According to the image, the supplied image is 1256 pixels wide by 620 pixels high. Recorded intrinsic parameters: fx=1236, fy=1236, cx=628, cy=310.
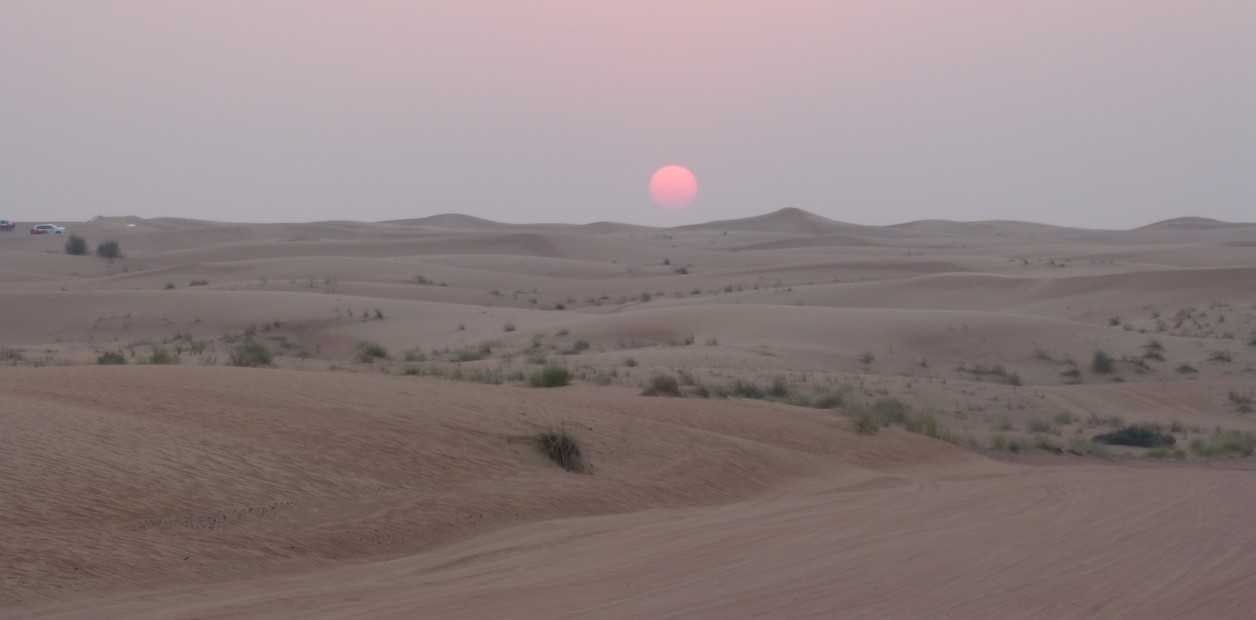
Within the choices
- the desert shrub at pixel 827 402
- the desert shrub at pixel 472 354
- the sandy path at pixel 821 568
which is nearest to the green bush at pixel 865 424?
the desert shrub at pixel 827 402

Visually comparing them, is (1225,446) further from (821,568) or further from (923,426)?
(821,568)

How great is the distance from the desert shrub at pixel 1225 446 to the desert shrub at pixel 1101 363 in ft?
34.1

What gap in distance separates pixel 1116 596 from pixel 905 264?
61361 millimetres

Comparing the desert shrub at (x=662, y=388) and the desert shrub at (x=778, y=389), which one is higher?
the desert shrub at (x=662, y=388)

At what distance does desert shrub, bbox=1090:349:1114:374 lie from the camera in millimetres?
32000

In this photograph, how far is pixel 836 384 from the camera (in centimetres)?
2561

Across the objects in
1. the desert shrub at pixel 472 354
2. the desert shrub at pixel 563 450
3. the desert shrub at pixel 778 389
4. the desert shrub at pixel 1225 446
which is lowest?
the desert shrub at pixel 1225 446

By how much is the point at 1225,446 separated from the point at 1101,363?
12034 millimetres

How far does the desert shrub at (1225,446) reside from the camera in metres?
20.1

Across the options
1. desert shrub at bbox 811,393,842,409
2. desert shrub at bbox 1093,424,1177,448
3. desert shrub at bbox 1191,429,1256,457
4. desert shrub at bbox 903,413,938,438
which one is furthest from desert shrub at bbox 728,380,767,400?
desert shrub at bbox 1191,429,1256,457

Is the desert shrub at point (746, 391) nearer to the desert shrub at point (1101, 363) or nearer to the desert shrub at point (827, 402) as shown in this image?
the desert shrub at point (827, 402)

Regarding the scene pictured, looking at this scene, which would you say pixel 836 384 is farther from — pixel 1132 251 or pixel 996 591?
pixel 1132 251

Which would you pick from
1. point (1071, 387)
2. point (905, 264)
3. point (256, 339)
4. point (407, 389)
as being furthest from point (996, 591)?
point (905, 264)

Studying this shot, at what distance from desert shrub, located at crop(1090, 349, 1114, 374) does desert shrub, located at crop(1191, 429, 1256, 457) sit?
10.4m
